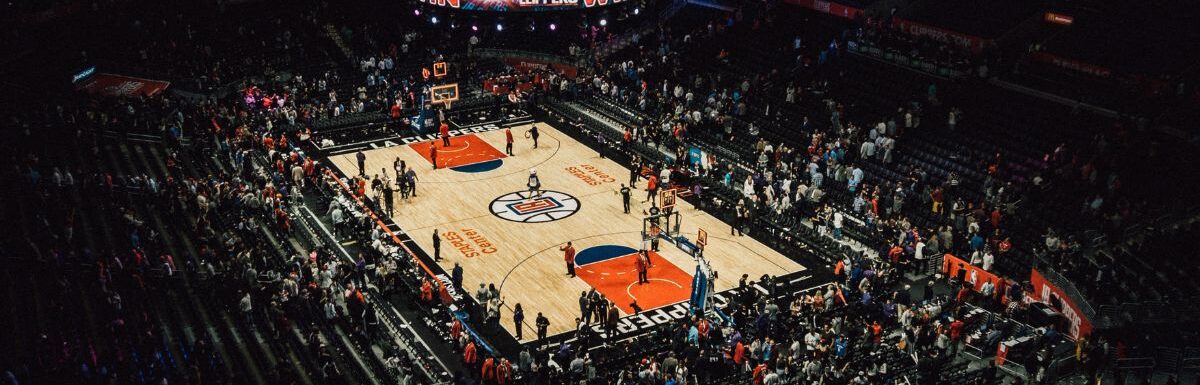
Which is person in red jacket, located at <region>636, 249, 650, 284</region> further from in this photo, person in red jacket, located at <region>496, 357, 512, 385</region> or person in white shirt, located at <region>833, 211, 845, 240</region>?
person in red jacket, located at <region>496, 357, 512, 385</region>

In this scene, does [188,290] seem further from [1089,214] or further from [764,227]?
[1089,214]

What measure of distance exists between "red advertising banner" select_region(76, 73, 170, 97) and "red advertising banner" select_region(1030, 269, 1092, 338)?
32.7 metres

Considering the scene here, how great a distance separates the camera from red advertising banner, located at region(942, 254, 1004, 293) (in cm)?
3388

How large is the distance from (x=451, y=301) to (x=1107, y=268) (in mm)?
17295

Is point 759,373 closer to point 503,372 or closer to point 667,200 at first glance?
point 503,372

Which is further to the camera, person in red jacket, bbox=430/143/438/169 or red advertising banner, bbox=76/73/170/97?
red advertising banner, bbox=76/73/170/97

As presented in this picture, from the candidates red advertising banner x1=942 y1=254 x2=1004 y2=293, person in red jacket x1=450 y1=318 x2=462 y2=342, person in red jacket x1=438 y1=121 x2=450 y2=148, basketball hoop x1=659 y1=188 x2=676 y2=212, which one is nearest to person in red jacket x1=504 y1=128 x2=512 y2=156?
person in red jacket x1=438 y1=121 x2=450 y2=148

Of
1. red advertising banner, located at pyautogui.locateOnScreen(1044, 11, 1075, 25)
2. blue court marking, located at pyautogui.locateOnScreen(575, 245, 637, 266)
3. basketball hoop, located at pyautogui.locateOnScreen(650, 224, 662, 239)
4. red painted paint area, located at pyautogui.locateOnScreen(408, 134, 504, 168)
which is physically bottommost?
blue court marking, located at pyautogui.locateOnScreen(575, 245, 637, 266)

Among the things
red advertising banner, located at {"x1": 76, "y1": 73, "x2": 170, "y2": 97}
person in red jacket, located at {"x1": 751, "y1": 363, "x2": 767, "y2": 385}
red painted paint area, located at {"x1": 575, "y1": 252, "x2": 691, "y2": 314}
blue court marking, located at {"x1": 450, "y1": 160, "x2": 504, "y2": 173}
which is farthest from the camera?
red advertising banner, located at {"x1": 76, "y1": 73, "x2": 170, "y2": 97}

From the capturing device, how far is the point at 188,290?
102ft

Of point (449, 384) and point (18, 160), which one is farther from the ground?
point (18, 160)

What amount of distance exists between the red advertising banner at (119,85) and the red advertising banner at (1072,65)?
32936mm

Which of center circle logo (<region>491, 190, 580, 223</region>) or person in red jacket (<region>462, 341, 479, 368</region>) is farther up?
center circle logo (<region>491, 190, 580, 223</region>)

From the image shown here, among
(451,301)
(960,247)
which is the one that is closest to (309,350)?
(451,301)
